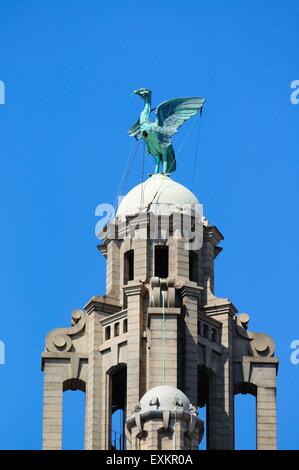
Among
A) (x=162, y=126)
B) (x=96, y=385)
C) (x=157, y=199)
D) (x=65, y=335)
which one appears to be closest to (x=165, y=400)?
(x=96, y=385)

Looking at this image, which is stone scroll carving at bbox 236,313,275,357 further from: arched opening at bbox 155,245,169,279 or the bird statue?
Result: the bird statue

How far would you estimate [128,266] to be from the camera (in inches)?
6368

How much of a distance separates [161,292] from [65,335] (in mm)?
6195

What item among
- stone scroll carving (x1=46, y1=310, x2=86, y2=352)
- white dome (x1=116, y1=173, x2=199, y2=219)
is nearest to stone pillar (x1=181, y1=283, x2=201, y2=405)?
white dome (x1=116, y1=173, x2=199, y2=219)

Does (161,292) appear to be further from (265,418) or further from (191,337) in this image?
(265,418)

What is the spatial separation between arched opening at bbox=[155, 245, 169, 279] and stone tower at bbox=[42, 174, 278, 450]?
40 mm

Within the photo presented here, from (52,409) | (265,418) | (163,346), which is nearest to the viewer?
(163,346)

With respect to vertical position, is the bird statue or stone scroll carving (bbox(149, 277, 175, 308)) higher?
the bird statue

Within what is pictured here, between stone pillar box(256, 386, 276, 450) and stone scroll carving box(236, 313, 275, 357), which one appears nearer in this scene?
stone pillar box(256, 386, 276, 450)

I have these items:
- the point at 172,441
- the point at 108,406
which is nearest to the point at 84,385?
the point at 108,406

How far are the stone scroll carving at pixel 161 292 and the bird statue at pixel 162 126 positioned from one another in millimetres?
8954

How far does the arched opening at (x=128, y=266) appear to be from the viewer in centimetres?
16138

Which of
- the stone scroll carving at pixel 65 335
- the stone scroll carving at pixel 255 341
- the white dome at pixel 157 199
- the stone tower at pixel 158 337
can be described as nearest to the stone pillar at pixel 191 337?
the stone tower at pixel 158 337

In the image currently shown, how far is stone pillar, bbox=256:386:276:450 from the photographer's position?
159 m
